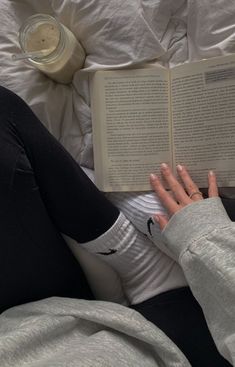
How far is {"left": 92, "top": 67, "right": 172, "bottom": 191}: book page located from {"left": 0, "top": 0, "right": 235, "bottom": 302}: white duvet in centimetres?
3

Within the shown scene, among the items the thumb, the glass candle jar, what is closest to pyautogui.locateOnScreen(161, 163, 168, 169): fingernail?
the thumb

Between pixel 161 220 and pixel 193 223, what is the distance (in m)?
0.09

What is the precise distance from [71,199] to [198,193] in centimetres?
24

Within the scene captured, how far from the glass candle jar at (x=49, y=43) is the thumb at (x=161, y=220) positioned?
1.14 ft

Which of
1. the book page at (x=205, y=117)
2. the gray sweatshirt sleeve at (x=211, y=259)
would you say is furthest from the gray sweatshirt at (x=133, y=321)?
the book page at (x=205, y=117)

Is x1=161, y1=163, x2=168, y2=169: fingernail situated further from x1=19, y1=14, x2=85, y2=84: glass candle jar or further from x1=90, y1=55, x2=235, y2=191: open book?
x1=19, y1=14, x2=85, y2=84: glass candle jar

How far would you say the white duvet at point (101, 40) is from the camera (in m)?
0.87

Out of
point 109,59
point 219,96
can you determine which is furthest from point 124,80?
point 219,96

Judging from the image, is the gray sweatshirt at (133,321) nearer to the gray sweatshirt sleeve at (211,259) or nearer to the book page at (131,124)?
the gray sweatshirt sleeve at (211,259)

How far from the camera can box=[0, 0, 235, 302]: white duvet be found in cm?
87

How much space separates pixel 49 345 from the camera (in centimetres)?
72

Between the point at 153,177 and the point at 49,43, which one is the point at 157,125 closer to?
the point at 153,177

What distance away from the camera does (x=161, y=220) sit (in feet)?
2.74

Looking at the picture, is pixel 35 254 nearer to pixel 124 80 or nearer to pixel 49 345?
pixel 49 345
